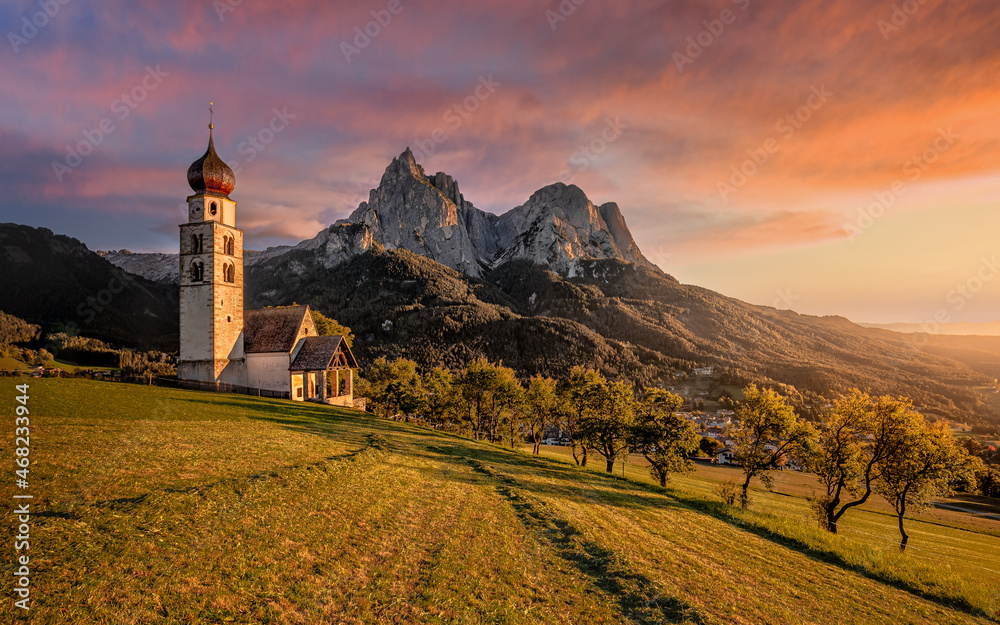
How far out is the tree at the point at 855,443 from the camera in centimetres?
3225

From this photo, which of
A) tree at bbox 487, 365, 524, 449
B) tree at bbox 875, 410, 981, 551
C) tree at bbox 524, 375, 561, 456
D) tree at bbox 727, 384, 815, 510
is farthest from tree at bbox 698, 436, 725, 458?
tree at bbox 875, 410, 981, 551

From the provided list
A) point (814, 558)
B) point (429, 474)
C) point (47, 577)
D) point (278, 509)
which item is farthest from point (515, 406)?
point (47, 577)

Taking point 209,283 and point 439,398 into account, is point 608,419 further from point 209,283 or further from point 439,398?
point 209,283

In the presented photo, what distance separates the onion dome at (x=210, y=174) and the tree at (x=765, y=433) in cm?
5994

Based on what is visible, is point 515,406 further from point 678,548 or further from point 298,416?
point 678,548

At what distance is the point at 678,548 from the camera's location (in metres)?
16.5

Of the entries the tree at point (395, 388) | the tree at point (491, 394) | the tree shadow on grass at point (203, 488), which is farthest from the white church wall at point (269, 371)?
the tree shadow on grass at point (203, 488)

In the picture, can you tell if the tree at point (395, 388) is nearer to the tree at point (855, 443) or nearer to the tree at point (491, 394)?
the tree at point (491, 394)

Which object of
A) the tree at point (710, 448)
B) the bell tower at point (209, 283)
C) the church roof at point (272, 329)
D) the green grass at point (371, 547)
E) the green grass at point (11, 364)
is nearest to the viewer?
the green grass at point (371, 547)

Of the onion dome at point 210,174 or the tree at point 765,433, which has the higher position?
the onion dome at point 210,174

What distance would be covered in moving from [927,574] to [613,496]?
46.6 feet

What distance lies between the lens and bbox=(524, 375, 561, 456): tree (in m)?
59.1

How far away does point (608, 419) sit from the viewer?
45.3 meters

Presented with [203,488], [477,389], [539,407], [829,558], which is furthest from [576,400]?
[203,488]
